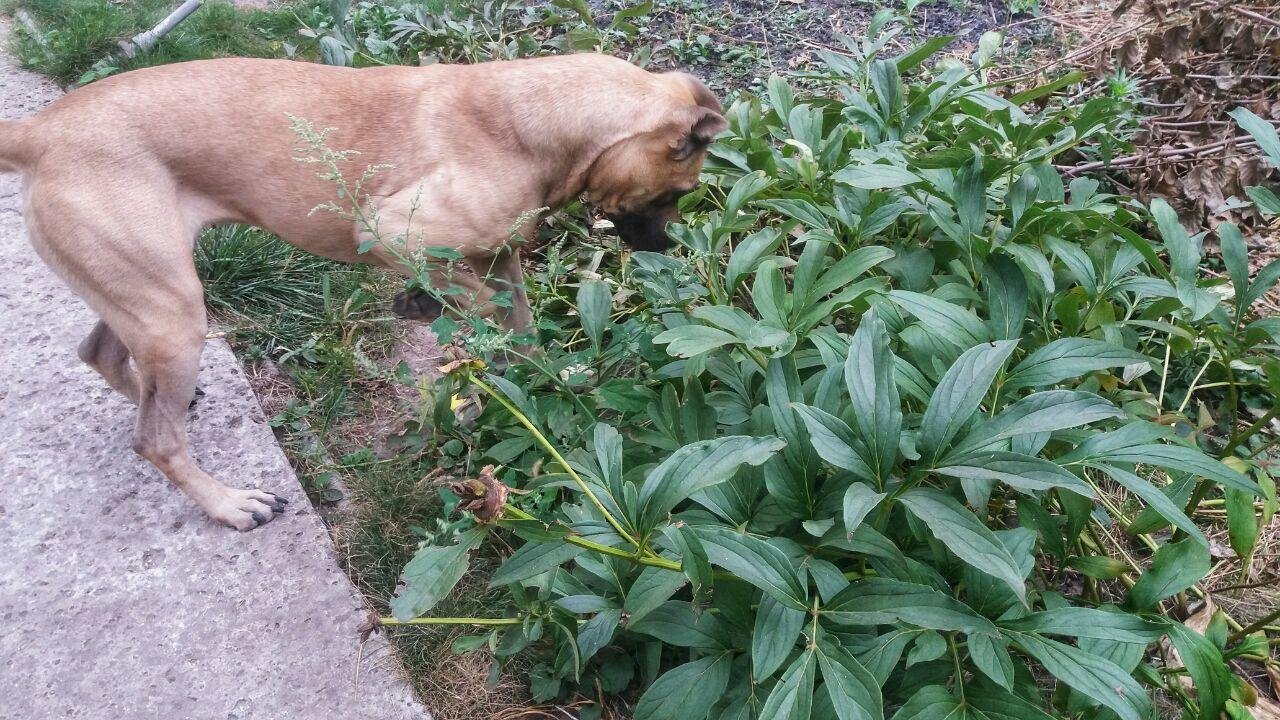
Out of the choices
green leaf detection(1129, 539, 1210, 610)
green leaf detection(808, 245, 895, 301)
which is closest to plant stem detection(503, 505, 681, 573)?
green leaf detection(808, 245, 895, 301)

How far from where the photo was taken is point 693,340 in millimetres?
2402

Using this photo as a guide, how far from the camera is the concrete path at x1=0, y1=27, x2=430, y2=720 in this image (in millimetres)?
2715

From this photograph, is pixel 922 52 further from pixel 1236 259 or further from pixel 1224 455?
pixel 1224 455

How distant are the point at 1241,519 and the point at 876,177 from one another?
138 centimetres

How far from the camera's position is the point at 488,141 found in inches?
137

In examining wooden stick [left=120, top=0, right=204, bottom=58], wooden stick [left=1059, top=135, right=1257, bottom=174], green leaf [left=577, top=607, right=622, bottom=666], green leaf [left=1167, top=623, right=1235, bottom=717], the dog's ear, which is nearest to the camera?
green leaf [left=1167, top=623, right=1235, bottom=717]

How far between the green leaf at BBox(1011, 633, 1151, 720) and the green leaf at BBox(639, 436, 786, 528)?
2.32 feet

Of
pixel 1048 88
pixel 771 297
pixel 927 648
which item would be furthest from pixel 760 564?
pixel 1048 88

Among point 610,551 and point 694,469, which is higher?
point 694,469

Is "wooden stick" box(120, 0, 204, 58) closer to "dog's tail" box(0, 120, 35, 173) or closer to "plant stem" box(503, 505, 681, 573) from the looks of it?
"dog's tail" box(0, 120, 35, 173)

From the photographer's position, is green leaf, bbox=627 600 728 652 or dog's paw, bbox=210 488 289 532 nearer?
green leaf, bbox=627 600 728 652

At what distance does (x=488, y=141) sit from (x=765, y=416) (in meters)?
1.71

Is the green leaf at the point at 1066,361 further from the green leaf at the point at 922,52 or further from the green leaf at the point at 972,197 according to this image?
the green leaf at the point at 922,52

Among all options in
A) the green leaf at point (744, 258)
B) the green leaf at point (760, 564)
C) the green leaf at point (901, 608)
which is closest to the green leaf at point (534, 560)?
the green leaf at point (760, 564)
